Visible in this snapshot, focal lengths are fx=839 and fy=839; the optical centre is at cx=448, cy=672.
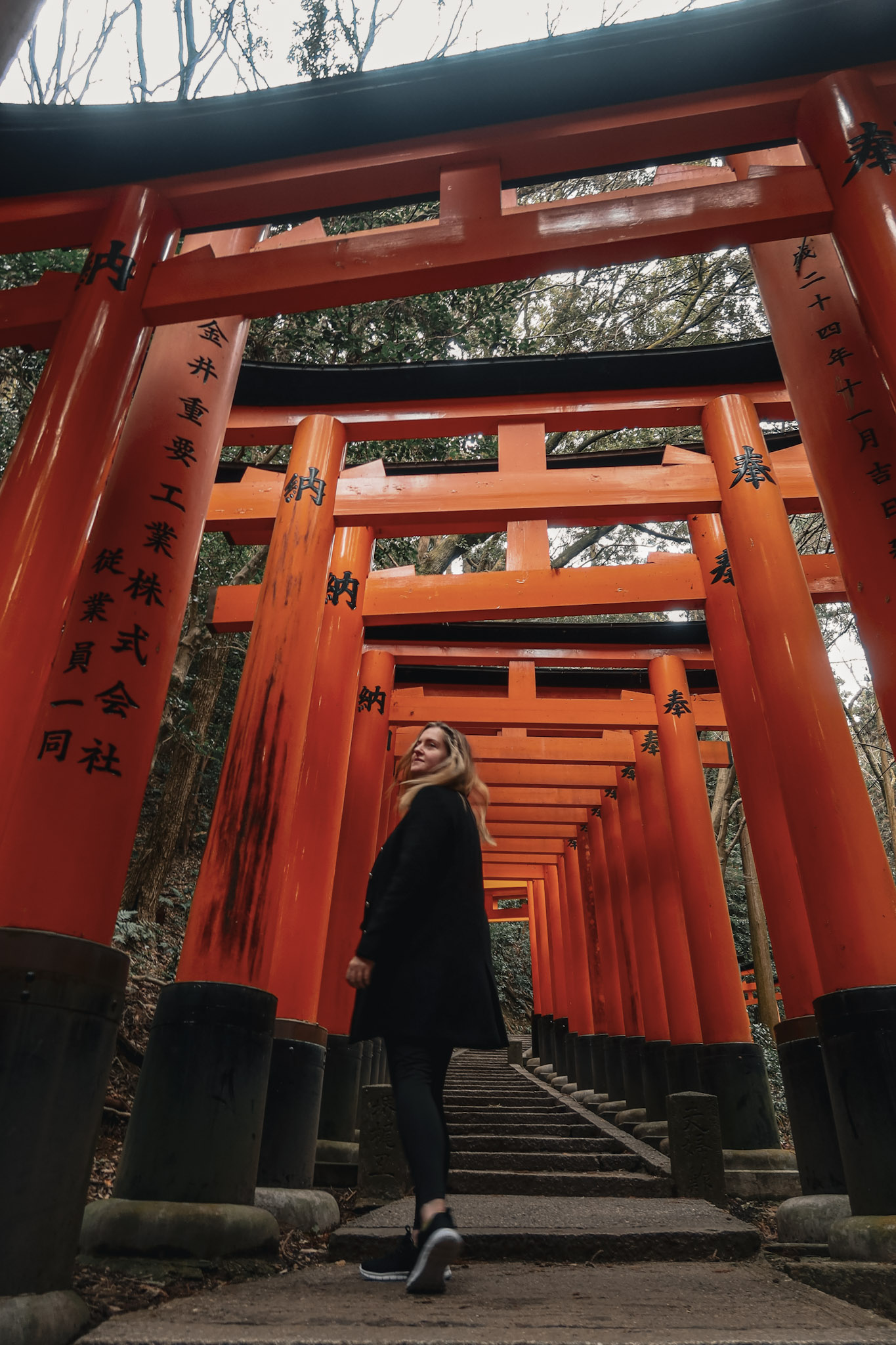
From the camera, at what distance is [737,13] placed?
379 cm

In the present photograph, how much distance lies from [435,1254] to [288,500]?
4.66 m

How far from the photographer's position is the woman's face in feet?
11.0

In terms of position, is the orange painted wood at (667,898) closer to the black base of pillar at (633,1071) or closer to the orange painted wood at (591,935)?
the black base of pillar at (633,1071)

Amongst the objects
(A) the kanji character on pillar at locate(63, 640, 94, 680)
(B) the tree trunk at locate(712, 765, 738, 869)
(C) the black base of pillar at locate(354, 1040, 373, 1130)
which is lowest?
(C) the black base of pillar at locate(354, 1040, 373, 1130)

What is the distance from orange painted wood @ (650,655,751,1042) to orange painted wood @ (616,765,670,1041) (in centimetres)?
149

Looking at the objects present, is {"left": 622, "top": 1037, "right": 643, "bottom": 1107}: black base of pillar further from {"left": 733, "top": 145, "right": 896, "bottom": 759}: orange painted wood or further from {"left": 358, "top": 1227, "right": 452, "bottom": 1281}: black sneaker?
{"left": 358, "top": 1227, "right": 452, "bottom": 1281}: black sneaker

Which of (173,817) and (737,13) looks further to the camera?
(173,817)

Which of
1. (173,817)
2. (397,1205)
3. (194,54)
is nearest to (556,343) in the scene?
(194,54)

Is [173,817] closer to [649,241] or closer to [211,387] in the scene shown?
[211,387]

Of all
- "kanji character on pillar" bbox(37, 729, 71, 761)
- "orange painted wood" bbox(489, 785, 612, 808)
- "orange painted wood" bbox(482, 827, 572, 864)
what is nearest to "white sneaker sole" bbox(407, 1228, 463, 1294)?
"kanji character on pillar" bbox(37, 729, 71, 761)

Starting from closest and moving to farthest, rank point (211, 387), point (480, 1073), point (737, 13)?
point (737, 13), point (211, 387), point (480, 1073)

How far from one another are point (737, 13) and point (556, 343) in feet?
37.7

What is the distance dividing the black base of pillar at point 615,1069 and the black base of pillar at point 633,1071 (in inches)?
9.1

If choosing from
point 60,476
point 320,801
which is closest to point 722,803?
point 320,801
